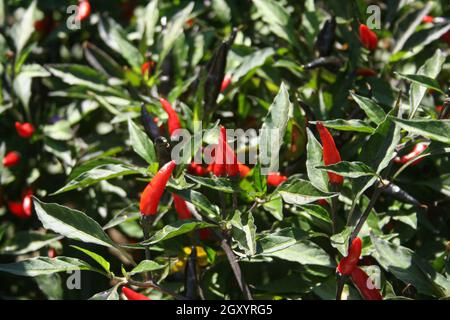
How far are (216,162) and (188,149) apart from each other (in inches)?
3.0

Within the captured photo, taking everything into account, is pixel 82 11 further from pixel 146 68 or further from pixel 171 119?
pixel 171 119

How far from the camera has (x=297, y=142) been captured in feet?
5.64

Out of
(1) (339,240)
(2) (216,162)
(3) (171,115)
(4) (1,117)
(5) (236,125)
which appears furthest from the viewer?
(4) (1,117)

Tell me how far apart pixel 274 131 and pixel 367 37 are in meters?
0.54

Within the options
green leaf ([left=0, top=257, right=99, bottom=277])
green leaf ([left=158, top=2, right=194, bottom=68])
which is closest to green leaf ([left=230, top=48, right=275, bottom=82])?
green leaf ([left=158, top=2, right=194, bottom=68])

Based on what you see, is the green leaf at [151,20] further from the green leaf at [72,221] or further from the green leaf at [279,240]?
the green leaf at [279,240]

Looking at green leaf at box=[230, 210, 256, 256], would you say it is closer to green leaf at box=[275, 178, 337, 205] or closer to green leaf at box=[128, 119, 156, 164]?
green leaf at box=[275, 178, 337, 205]

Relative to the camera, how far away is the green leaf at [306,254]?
1.46 meters

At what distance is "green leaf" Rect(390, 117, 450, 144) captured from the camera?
4.16 feet

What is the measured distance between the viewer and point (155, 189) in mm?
1419

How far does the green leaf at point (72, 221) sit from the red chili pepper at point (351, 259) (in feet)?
1.68

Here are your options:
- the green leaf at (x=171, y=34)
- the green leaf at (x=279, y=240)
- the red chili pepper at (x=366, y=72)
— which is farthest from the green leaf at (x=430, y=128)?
the green leaf at (x=171, y=34)

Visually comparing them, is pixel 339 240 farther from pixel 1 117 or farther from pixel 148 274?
pixel 1 117
